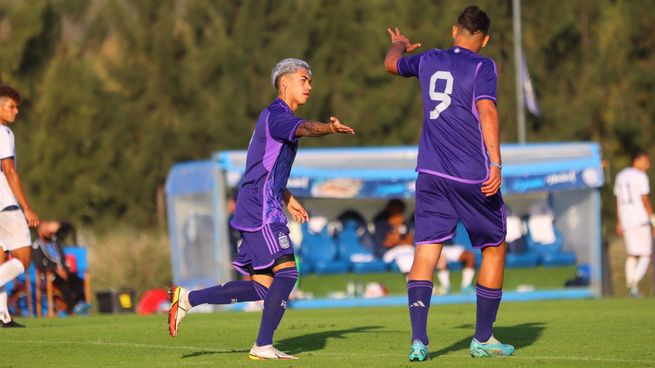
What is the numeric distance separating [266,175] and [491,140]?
58.3 inches

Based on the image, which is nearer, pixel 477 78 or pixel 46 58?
pixel 477 78

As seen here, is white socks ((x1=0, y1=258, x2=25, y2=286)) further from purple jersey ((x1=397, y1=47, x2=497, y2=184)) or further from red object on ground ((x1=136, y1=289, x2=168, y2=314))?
red object on ground ((x1=136, y1=289, x2=168, y2=314))

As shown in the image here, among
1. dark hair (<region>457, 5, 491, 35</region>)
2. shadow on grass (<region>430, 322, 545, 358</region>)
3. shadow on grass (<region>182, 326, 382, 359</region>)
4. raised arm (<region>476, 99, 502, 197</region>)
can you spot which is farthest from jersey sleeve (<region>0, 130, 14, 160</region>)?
raised arm (<region>476, 99, 502, 197</region>)

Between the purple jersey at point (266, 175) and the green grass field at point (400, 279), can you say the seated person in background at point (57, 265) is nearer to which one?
the green grass field at point (400, 279)

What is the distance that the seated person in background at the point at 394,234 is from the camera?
2267cm

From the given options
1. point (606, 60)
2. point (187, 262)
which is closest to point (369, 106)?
point (606, 60)

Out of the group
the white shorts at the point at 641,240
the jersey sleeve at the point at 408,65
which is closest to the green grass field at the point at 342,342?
the jersey sleeve at the point at 408,65

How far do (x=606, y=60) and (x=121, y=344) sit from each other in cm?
2731

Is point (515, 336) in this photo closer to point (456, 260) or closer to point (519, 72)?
point (456, 260)

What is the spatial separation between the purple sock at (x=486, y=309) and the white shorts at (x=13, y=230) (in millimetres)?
4792

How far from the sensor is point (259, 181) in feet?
29.6

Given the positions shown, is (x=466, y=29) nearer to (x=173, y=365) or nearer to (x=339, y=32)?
(x=173, y=365)

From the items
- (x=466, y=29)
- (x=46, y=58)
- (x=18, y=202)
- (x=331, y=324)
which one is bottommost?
(x=331, y=324)

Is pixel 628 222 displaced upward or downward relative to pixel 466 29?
downward
